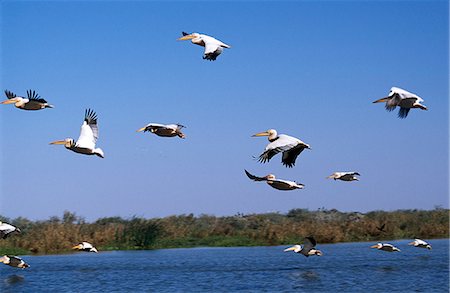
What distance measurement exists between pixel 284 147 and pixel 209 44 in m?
2.29

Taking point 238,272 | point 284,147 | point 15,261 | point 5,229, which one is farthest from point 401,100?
point 15,261

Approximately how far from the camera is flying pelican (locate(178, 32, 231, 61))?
12.7m

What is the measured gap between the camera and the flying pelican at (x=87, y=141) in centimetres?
1379

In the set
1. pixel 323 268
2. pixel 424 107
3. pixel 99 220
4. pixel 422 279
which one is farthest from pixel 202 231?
pixel 424 107

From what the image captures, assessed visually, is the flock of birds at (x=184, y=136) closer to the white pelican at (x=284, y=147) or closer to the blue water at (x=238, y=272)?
the white pelican at (x=284, y=147)

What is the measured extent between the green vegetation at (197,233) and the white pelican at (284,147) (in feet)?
56.0

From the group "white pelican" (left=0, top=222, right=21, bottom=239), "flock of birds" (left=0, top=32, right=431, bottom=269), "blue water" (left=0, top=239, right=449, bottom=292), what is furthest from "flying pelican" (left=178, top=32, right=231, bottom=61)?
"blue water" (left=0, top=239, right=449, bottom=292)

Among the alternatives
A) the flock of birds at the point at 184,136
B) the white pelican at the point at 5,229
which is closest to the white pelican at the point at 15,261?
the white pelican at the point at 5,229

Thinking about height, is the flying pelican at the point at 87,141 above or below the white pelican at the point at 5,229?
above

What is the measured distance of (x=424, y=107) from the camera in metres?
12.9

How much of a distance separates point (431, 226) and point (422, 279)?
16077 millimetres

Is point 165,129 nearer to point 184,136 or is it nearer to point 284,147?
point 184,136

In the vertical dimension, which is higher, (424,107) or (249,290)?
(424,107)

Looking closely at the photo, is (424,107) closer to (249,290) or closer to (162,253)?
(249,290)
